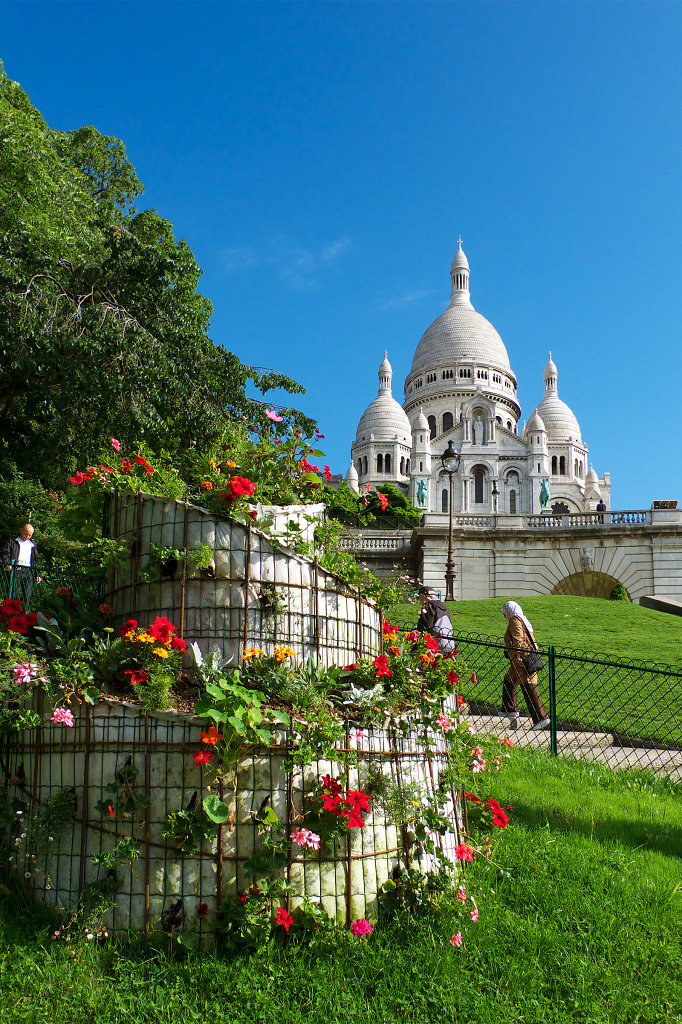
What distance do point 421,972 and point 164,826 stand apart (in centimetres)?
128

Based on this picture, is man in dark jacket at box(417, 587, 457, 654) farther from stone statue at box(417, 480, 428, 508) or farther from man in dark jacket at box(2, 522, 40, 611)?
stone statue at box(417, 480, 428, 508)

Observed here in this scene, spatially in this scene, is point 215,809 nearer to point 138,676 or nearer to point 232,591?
point 138,676

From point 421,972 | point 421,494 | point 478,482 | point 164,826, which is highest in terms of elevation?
point 478,482

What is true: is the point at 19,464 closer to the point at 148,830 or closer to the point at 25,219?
the point at 25,219

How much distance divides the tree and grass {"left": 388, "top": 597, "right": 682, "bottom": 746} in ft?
18.9

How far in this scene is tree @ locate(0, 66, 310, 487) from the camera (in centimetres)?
1250

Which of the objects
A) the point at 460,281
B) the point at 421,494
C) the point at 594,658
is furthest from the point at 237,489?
the point at 460,281

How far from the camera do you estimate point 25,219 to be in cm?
1461

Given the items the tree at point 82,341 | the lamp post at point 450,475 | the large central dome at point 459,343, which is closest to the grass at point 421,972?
the tree at point 82,341

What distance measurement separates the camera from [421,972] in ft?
11.0

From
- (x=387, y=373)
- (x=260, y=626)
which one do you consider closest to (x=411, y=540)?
(x=260, y=626)

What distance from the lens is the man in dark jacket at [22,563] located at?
8766mm

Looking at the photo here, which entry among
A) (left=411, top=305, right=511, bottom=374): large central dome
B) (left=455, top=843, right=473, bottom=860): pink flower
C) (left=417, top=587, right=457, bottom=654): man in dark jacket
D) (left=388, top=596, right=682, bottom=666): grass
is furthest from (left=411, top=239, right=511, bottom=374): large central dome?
(left=455, top=843, right=473, bottom=860): pink flower

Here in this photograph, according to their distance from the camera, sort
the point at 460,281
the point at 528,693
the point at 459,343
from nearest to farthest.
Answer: the point at 528,693 < the point at 459,343 < the point at 460,281
